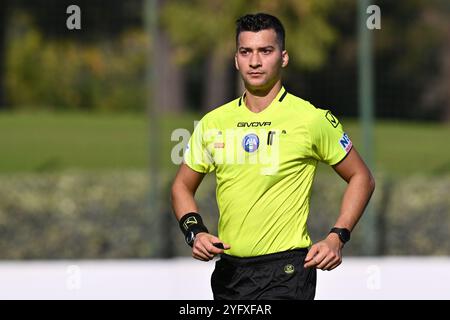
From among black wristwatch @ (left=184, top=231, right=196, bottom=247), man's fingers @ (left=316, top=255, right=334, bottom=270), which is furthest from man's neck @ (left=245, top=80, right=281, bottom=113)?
man's fingers @ (left=316, top=255, right=334, bottom=270)

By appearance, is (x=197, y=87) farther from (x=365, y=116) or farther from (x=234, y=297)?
(x=234, y=297)

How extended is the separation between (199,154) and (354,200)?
634mm

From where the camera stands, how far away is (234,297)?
4316 millimetres

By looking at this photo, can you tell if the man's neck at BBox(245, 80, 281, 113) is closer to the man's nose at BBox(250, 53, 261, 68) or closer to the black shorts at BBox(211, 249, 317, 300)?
the man's nose at BBox(250, 53, 261, 68)

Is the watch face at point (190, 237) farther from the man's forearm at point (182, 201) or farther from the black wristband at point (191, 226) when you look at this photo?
the man's forearm at point (182, 201)

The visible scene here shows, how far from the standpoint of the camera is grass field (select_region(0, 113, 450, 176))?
12625 mm

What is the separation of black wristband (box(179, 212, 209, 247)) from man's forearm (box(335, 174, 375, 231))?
53 cm

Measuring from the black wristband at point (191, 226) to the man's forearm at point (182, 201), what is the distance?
0.04 meters

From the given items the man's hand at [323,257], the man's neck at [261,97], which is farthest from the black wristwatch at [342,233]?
the man's neck at [261,97]

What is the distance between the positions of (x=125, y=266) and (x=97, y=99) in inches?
476

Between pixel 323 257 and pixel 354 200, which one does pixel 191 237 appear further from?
pixel 354 200

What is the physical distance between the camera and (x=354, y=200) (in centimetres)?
416

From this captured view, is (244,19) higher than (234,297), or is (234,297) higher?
(244,19)
